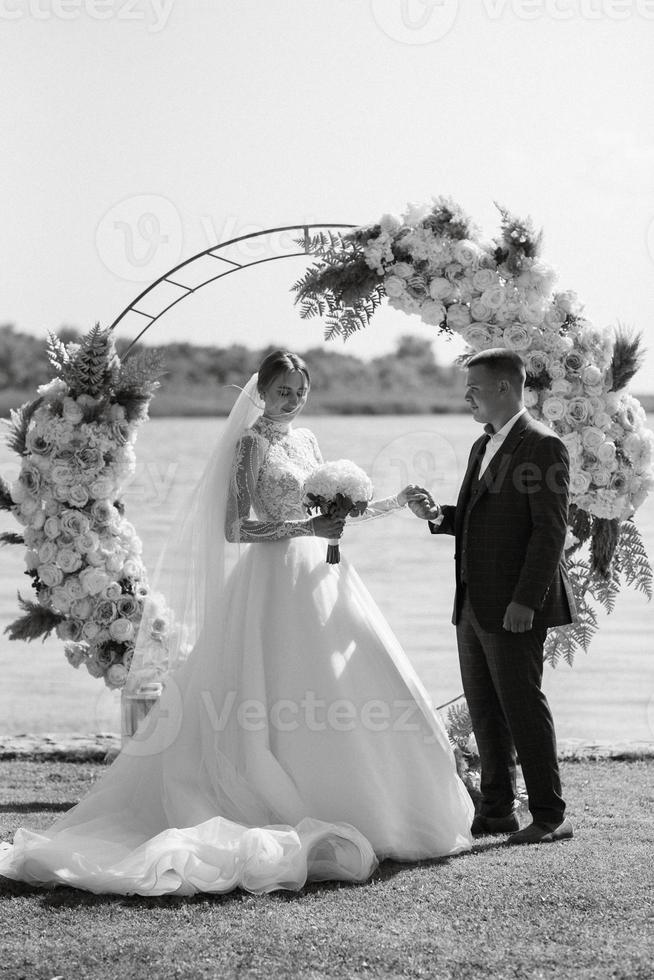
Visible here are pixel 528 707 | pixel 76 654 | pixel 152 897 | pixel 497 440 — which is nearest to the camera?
pixel 152 897

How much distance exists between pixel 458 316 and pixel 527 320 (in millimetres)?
356

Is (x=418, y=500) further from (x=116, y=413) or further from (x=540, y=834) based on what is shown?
(x=116, y=413)

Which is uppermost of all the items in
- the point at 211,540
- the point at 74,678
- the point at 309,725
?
the point at 211,540

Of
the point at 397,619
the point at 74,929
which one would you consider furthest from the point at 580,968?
the point at 397,619

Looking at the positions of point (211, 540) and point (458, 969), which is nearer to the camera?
point (458, 969)

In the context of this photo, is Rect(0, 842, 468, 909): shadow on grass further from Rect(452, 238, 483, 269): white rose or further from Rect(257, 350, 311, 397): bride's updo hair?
Rect(452, 238, 483, 269): white rose

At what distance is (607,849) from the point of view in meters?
4.77

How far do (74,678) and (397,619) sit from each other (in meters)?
6.00

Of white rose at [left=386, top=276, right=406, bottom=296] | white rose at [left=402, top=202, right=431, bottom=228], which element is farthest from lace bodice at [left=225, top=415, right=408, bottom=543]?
white rose at [left=402, top=202, right=431, bottom=228]

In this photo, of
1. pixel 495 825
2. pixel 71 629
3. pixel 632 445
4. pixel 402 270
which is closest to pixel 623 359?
pixel 632 445

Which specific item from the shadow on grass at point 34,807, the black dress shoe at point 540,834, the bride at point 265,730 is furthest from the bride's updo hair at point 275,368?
the shadow on grass at point 34,807

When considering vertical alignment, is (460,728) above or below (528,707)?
below

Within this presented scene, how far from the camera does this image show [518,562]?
4922 millimetres

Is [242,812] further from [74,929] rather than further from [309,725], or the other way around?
[74,929]
